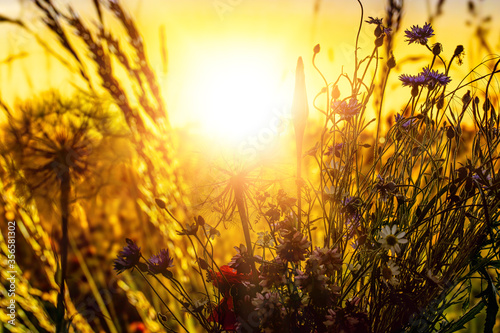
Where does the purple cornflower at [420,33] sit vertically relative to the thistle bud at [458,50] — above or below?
above

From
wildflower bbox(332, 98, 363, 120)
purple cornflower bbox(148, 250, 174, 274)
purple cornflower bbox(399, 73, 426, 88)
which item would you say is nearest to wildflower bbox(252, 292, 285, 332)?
purple cornflower bbox(148, 250, 174, 274)

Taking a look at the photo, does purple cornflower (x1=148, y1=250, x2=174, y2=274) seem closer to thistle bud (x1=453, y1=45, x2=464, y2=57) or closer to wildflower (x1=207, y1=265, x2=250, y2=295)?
wildflower (x1=207, y1=265, x2=250, y2=295)

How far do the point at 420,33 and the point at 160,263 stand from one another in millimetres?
565

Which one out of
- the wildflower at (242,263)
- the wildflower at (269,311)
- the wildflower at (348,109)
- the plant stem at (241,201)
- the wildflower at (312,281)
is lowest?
the wildflower at (269,311)

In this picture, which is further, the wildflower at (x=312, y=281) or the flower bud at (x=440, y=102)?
the flower bud at (x=440, y=102)

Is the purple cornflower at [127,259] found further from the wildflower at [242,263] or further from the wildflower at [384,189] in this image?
the wildflower at [384,189]

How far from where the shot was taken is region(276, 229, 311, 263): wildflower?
53 centimetres

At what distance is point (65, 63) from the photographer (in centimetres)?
85

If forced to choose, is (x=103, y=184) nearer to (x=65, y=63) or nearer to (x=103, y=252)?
(x=65, y=63)

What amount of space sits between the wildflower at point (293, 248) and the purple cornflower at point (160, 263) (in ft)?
0.61

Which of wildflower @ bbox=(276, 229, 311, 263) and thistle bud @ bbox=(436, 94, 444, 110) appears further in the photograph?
thistle bud @ bbox=(436, 94, 444, 110)

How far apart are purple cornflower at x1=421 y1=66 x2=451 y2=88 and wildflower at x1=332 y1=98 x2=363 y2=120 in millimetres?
131

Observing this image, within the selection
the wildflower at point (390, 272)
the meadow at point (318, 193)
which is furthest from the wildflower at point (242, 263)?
the wildflower at point (390, 272)

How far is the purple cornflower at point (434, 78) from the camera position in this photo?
644 millimetres
